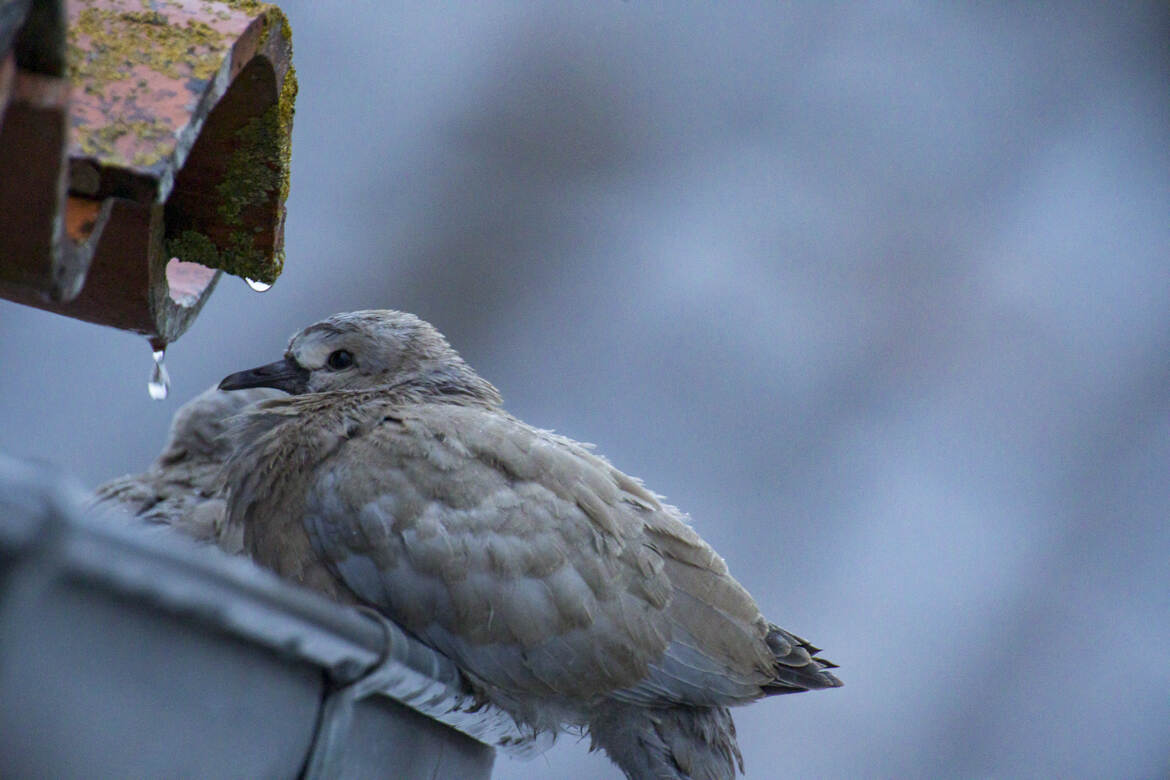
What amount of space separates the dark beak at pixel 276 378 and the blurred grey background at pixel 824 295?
2818 mm

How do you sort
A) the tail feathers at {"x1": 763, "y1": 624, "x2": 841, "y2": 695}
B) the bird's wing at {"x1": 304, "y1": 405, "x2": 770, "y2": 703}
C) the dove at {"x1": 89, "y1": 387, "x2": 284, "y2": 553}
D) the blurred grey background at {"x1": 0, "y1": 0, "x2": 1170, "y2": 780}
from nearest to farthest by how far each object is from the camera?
the bird's wing at {"x1": 304, "y1": 405, "x2": 770, "y2": 703} → the tail feathers at {"x1": 763, "y1": 624, "x2": 841, "y2": 695} → the dove at {"x1": 89, "y1": 387, "x2": 284, "y2": 553} → the blurred grey background at {"x1": 0, "y1": 0, "x2": 1170, "y2": 780}

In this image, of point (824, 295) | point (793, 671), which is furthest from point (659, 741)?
point (824, 295)

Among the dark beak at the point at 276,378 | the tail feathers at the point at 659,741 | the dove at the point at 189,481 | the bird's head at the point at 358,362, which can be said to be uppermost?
the bird's head at the point at 358,362

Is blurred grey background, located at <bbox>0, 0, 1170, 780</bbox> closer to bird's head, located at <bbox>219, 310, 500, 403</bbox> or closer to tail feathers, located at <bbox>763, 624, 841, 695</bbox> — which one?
bird's head, located at <bbox>219, 310, 500, 403</bbox>

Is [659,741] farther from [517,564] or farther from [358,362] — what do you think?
[358,362]

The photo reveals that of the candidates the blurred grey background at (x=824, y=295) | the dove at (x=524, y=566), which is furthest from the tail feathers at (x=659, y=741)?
the blurred grey background at (x=824, y=295)

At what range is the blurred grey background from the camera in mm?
6387

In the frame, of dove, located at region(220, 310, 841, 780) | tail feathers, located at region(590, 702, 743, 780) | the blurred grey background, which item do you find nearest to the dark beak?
dove, located at region(220, 310, 841, 780)

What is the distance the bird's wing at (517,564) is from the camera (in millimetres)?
2213

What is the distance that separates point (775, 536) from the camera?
21.1ft

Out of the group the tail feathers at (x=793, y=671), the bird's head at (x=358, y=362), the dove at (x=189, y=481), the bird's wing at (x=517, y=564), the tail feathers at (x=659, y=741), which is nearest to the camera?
the bird's wing at (x=517, y=564)

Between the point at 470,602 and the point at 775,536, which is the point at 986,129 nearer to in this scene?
the point at 775,536

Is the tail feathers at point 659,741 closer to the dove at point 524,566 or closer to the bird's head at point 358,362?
the dove at point 524,566

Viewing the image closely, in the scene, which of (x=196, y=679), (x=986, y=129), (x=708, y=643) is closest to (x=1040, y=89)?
(x=986, y=129)
